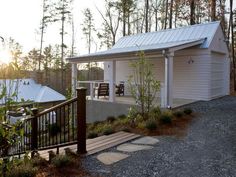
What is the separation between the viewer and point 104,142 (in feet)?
19.8

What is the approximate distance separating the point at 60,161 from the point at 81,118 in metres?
0.96

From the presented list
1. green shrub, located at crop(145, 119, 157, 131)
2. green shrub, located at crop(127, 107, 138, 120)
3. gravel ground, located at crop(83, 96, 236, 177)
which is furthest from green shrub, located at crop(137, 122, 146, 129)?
gravel ground, located at crop(83, 96, 236, 177)

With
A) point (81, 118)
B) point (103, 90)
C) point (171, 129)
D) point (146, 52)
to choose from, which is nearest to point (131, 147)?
point (81, 118)

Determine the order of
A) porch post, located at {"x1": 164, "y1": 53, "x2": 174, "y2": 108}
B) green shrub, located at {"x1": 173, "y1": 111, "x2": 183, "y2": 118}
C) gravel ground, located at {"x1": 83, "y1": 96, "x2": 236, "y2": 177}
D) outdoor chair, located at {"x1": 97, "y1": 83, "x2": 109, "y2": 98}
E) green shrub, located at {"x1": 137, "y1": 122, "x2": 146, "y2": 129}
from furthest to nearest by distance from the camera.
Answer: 1. outdoor chair, located at {"x1": 97, "y1": 83, "x2": 109, "y2": 98}
2. porch post, located at {"x1": 164, "y1": 53, "x2": 174, "y2": 108}
3. green shrub, located at {"x1": 173, "y1": 111, "x2": 183, "y2": 118}
4. green shrub, located at {"x1": 137, "y1": 122, "x2": 146, "y2": 129}
5. gravel ground, located at {"x1": 83, "y1": 96, "x2": 236, "y2": 177}

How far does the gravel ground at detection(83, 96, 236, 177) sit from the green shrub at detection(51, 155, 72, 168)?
13.4 inches

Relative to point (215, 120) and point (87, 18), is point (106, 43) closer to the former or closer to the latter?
point (87, 18)

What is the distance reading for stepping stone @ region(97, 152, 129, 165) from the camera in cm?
481

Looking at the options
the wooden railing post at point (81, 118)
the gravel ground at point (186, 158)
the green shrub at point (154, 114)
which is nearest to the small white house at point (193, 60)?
the green shrub at point (154, 114)

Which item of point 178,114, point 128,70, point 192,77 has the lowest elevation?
point 178,114

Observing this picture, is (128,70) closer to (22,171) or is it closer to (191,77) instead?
(191,77)

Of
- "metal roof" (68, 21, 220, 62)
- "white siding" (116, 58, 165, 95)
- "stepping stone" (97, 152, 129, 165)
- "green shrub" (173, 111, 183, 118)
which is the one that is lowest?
"stepping stone" (97, 152, 129, 165)

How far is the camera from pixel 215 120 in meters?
8.21

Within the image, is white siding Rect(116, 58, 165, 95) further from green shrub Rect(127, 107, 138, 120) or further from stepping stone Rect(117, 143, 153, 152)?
stepping stone Rect(117, 143, 153, 152)

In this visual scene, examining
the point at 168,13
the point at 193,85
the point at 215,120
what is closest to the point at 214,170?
the point at 215,120
